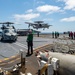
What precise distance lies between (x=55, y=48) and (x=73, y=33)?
2254 cm

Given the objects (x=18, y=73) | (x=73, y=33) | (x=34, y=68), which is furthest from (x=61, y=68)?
(x=73, y=33)

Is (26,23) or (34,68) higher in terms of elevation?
(26,23)

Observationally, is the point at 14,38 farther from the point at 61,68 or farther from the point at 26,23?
the point at 26,23

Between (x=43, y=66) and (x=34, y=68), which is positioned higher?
(x=43, y=66)

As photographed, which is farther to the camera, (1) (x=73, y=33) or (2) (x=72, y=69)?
(1) (x=73, y=33)

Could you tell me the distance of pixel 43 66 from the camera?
8.00m

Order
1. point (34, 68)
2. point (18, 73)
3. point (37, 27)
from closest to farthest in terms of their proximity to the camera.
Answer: point (18, 73) → point (34, 68) → point (37, 27)

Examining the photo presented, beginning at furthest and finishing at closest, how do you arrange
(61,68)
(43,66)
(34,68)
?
(34,68) < (61,68) < (43,66)

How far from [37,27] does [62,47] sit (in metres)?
68.4

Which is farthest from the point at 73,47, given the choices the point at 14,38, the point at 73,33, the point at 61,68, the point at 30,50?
the point at 73,33

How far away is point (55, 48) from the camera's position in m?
18.8

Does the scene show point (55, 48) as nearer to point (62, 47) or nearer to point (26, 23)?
point (62, 47)

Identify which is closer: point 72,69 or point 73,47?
point 72,69

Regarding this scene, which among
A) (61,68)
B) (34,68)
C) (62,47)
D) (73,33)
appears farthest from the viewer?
(73,33)
